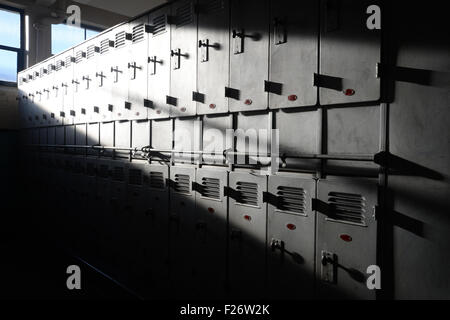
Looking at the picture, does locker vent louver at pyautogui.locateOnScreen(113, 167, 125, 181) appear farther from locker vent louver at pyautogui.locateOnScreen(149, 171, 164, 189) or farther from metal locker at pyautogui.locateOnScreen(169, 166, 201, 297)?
metal locker at pyautogui.locateOnScreen(169, 166, 201, 297)

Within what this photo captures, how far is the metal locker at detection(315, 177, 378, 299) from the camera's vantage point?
70.2 inches

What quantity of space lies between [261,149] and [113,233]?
6.89 ft

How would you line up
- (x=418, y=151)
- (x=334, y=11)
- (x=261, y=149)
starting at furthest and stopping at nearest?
(x=261, y=149), (x=334, y=11), (x=418, y=151)

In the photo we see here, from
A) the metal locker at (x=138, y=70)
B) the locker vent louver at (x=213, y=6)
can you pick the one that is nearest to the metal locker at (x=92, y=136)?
the metal locker at (x=138, y=70)

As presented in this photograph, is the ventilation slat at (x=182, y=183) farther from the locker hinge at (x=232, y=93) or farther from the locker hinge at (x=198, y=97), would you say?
the locker hinge at (x=232, y=93)

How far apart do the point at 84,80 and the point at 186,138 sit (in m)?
2.12

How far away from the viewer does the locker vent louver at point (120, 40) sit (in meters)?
3.53

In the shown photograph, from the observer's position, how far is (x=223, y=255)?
248cm

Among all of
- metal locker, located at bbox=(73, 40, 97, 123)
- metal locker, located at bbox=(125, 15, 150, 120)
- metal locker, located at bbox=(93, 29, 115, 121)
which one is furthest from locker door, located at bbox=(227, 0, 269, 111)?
metal locker, located at bbox=(73, 40, 97, 123)

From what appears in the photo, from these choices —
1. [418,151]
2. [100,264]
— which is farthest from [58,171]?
[418,151]

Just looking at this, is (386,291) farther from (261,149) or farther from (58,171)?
(58,171)

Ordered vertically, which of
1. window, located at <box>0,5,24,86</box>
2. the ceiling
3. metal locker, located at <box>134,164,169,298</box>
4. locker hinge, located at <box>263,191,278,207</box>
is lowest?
metal locker, located at <box>134,164,169,298</box>

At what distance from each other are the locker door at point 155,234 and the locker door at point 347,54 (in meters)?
1.58

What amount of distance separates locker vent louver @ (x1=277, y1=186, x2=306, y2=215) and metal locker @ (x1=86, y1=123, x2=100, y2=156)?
256 centimetres
